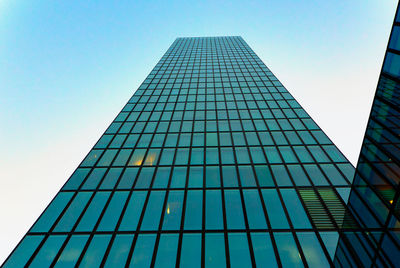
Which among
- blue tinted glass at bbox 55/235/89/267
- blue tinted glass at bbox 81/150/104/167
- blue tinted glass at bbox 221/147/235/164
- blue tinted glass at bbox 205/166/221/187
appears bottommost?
blue tinted glass at bbox 55/235/89/267

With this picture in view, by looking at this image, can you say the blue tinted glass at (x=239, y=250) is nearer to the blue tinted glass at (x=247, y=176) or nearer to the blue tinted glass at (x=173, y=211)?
the blue tinted glass at (x=173, y=211)

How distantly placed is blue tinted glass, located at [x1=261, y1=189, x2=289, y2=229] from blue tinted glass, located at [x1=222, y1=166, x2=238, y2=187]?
197 centimetres

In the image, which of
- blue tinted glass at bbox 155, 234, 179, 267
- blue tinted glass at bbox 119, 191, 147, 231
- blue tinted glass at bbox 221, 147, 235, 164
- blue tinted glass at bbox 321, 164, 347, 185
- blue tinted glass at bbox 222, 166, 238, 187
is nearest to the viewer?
blue tinted glass at bbox 155, 234, 179, 267

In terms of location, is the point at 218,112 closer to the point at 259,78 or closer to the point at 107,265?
the point at 259,78

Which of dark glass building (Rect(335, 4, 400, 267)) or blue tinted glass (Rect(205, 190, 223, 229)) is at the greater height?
dark glass building (Rect(335, 4, 400, 267))

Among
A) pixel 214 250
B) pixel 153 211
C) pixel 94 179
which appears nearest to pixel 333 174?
pixel 214 250

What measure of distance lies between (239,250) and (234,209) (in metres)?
2.57

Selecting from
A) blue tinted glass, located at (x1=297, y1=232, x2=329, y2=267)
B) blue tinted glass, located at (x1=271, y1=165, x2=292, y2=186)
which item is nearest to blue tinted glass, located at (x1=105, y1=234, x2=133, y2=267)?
blue tinted glass, located at (x1=297, y1=232, x2=329, y2=267)

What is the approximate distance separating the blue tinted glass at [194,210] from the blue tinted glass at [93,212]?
17.5ft

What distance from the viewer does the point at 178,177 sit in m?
16.2

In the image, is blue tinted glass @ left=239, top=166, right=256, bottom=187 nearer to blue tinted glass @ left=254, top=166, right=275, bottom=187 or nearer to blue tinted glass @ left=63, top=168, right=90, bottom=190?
blue tinted glass @ left=254, top=166, right=275, bottom=187

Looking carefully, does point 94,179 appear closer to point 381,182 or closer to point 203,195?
point 203,195

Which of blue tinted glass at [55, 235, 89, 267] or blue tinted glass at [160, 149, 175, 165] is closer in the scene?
blue tinted glass at [55, 235, 89, 267]

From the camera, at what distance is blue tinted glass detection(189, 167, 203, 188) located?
15516mm
